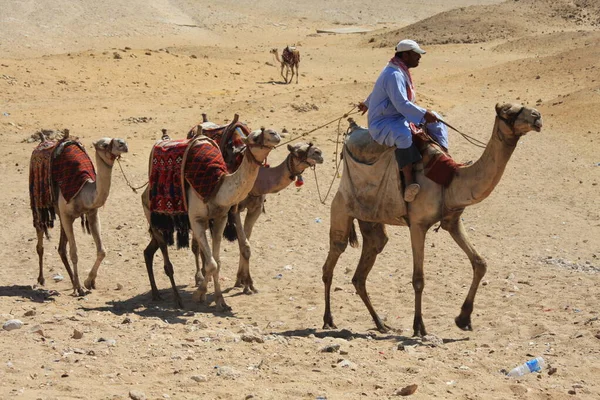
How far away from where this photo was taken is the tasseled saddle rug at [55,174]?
11.4 m

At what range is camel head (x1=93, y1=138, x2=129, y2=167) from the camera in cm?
1088

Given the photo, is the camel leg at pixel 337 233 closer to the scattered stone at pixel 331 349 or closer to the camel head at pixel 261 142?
the camel head at pixel 261 142

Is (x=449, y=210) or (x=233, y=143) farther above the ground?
(x=233, y=143)

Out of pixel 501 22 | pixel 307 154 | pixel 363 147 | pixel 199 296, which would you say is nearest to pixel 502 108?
pixel 363 147

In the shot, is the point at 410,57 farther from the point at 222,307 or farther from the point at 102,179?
the point at 102,179

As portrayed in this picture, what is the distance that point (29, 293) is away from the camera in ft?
35.9

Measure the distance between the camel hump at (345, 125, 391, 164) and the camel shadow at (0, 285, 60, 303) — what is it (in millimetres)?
3705

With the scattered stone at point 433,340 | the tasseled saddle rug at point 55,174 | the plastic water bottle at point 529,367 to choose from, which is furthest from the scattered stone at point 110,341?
the tasseled saddle rug at point 55,174

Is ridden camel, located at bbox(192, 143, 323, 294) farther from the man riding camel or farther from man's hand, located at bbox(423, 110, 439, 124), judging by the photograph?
man's hand, located at bbox(423, 110, 439, 124)

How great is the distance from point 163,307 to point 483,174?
403 centimetres

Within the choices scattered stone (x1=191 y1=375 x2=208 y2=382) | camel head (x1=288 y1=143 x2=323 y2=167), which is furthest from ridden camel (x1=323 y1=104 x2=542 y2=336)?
scattered stone (x1=191 y1=375 x2=208 y2=382)

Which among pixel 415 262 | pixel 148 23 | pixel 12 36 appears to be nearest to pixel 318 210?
pixel 415 262

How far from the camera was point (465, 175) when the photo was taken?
893 centimetres

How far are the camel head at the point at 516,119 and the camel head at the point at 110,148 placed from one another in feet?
14.1
